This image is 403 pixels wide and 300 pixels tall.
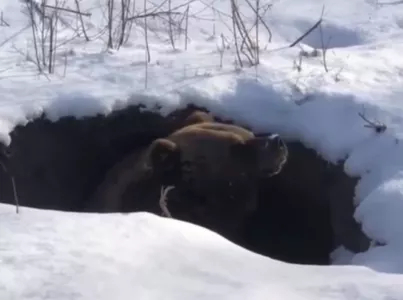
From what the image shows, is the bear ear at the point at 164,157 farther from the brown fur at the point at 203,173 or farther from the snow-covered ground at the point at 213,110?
the snow-covered ground at the point at 213,110

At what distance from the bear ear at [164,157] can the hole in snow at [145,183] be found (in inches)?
8.8

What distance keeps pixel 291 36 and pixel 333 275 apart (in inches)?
192

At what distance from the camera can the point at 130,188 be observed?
6.18 metres

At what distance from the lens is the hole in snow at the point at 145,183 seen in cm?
606

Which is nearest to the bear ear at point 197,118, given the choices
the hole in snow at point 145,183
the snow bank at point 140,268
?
the hole in snow at point 145,183

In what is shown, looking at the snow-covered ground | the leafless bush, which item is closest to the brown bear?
the snow-covered ground

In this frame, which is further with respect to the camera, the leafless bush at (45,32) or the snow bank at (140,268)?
the leafless bush at (45,32)

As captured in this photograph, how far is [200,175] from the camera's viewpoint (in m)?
6.05

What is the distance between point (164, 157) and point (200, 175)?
0.87 ft

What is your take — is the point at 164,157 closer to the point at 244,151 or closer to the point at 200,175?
the point at 200,175

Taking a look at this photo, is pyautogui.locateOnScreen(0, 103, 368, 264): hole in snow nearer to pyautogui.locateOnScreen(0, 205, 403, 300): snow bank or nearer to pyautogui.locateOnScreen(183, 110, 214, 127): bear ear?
pyautogui.locateOnScreen(183, 110, 214, 127): bear ear

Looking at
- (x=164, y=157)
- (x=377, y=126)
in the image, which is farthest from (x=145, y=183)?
(x=377, y=126)

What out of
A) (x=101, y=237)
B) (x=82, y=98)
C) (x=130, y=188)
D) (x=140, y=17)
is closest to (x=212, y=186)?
(x=130, y=188)

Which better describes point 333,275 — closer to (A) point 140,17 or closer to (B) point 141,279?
(B) point 141,279
